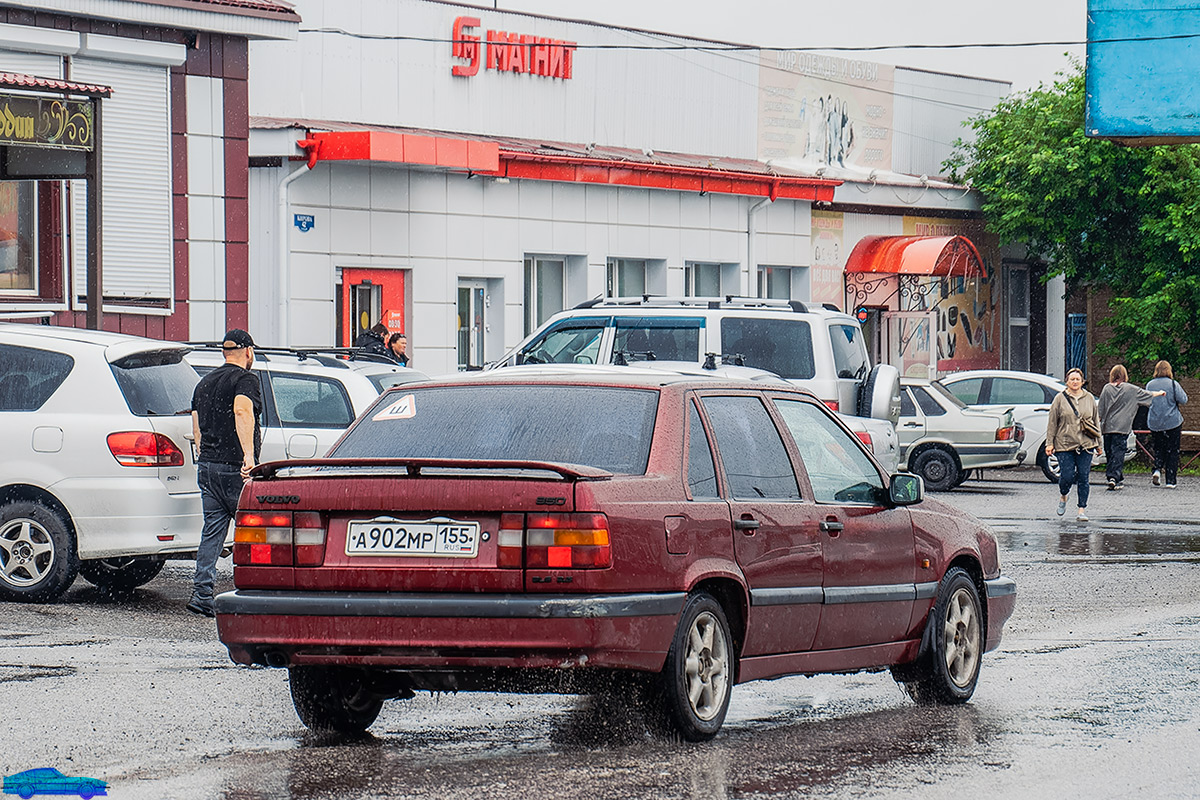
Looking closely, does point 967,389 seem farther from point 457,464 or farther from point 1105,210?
point 457,464

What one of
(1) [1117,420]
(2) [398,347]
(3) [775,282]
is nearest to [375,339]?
(2) [398,347]

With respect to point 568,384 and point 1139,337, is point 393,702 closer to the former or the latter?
point 568,384

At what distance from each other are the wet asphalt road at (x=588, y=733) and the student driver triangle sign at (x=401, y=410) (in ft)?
4.00

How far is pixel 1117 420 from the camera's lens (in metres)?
26.2

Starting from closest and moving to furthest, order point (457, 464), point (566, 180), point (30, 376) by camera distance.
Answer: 1. point (457, 464)
2. point (30, 376)
3. point (566, 180)

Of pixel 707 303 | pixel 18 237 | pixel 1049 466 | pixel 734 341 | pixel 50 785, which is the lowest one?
pixel 1049 466

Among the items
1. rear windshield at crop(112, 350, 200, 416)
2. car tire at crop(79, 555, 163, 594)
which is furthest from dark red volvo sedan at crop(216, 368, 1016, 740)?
car tire at crop(79, 555, 163, 594)

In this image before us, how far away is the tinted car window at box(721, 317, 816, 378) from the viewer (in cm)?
1822

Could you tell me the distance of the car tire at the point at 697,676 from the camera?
7.02m

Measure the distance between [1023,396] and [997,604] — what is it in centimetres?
1902

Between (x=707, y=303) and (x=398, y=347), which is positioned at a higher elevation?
(x=707, y=303)

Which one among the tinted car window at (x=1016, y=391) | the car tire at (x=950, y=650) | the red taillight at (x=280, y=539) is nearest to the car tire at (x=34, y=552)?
the red taillight at (x=280, y=539)

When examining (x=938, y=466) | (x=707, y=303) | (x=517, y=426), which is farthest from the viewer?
(x=938, y=466)

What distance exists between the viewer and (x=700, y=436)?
24.8 ft
